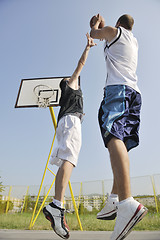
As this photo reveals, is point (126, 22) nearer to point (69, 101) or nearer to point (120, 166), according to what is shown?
point (69, 101)

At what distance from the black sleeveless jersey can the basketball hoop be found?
6.46ft

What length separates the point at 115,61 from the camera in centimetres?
157

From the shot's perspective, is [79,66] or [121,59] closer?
[121,59]

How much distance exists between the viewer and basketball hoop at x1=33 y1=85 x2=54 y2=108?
4.43 meters

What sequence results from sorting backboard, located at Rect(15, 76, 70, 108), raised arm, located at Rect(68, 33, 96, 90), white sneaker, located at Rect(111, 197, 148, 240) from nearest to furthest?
white sneaker, located at Rect(111, 197, 148, 240), raised arm, located at Rect(68, 33, 96, 90), backboard, located at Rect(15, 76, 70, 108)

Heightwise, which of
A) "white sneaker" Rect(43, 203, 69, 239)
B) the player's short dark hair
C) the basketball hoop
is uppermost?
the basketball hoop

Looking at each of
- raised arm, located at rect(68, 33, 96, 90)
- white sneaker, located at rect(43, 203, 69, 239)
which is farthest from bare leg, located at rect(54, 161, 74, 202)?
raised arm, located at rect(68, 33, 96, 90)

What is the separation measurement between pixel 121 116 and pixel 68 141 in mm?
727

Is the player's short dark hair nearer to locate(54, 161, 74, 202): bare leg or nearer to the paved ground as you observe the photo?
locate(54, 161, 74, 202): bare leg

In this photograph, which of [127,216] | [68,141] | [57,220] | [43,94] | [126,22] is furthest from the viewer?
[43,94]

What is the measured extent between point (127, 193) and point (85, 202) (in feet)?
28.5

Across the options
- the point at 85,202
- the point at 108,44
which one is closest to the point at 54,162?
the point at 108,44

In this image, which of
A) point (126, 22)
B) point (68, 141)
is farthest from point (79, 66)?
point (68, 141)

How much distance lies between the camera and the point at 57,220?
1.53 metres
